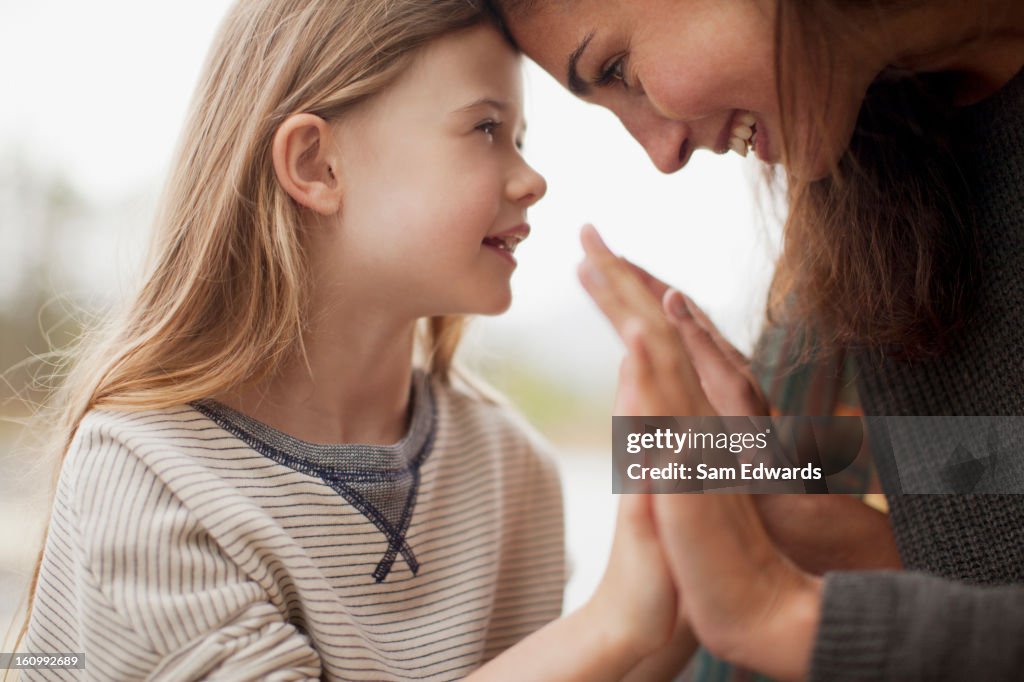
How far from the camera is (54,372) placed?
1043mm

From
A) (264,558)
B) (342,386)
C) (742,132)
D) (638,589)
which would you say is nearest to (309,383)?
(342,386)

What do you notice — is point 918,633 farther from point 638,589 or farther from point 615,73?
point 615,73

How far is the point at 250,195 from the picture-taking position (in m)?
0.96

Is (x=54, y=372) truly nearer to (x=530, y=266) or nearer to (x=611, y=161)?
(x=530, y=266)

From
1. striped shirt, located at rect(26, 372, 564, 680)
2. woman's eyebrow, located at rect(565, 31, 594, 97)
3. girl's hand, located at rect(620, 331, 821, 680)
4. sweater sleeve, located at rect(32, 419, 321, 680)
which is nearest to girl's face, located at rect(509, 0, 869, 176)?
woman's eyebrow, located at rect(565, 31, 594, 97)

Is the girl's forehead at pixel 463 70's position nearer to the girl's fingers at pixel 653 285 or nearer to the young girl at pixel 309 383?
the young girl at pixel 309 383

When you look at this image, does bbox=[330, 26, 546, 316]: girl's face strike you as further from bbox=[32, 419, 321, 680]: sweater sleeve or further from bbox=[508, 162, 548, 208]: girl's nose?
bbox=[32, 419, 321, 680]: sweater sleeve

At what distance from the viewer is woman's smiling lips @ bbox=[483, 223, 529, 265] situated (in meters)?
1.02

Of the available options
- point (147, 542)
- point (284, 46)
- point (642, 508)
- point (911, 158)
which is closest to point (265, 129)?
point (284, 46)

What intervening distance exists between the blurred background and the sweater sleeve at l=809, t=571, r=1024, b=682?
59 centimetres

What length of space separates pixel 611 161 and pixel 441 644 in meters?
0.81

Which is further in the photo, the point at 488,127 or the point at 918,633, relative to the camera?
the point at 488,127

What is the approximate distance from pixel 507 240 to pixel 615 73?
0.23 meters

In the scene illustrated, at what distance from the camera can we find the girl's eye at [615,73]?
955mm
